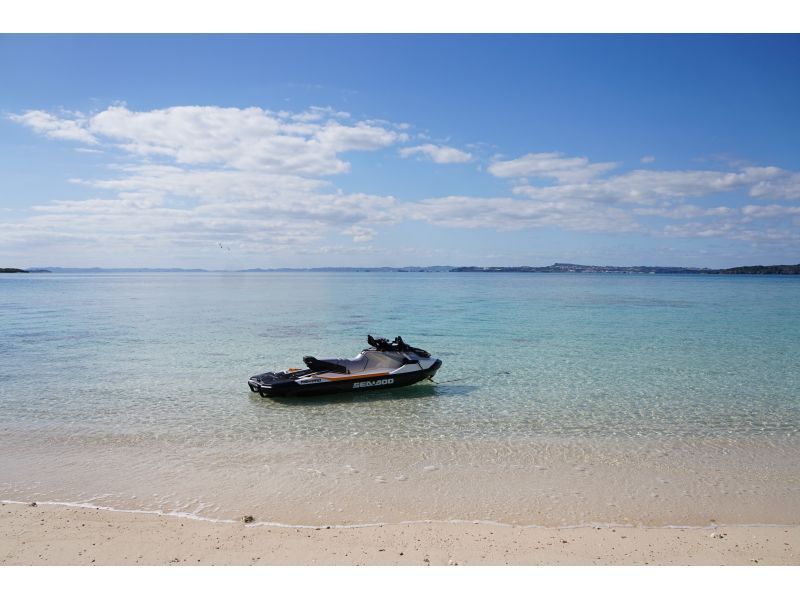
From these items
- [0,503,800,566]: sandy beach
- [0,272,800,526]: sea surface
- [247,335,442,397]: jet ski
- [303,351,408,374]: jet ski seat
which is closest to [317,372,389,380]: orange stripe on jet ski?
[247,335,442,397]: jet ski

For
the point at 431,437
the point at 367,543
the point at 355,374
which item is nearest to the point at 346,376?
the point at 355,374

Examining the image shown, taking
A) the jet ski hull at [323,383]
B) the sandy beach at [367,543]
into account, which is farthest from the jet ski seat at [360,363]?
the sandy beach at [367,543]

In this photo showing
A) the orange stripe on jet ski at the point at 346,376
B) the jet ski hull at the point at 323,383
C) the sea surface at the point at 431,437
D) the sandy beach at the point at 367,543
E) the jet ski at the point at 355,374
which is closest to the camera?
the sandy beach at the point at 367,543

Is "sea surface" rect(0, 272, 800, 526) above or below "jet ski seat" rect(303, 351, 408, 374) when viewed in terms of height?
below

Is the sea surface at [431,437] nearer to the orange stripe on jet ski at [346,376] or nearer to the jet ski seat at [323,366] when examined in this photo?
the orange stripe on jet ski at [346,376]

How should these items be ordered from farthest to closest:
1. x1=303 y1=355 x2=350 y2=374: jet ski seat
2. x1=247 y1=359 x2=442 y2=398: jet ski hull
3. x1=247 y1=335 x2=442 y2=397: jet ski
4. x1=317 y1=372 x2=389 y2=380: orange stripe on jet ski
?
x1=303 y1=355 x2=350 y2=374: jet ski seat → x1=317 y1=372 x2=389 y2=380: orange stripe on jet ski → x1=247 y1=335 x2=442 y2=397: jet ski → x1=247 y1=359 x2=442 y2=398: jet ski hull

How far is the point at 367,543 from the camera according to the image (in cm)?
596

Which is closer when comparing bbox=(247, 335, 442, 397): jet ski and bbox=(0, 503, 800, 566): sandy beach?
bbox=(0, 503, 800, 566): sandy beach

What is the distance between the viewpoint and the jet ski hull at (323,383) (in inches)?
494

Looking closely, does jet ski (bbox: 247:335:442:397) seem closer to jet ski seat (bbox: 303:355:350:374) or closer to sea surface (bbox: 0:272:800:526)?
jet ski seat (bbox: 303:355:350:374)

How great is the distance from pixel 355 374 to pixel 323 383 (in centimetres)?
89

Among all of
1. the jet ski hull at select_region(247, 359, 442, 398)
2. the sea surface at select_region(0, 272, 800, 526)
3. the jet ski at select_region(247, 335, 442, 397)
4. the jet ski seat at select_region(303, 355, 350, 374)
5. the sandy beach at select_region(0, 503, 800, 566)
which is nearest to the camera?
the sandy beach at select_region(0, 503, 800, 566)

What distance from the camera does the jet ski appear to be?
12672 mm

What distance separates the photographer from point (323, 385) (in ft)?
42.3
